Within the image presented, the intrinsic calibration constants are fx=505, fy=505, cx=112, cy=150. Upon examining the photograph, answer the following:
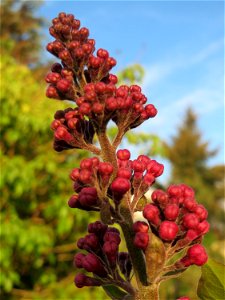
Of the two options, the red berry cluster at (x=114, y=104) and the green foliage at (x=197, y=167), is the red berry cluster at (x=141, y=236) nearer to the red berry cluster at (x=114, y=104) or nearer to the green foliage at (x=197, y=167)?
the red berry cluster at (x=114, y=104)

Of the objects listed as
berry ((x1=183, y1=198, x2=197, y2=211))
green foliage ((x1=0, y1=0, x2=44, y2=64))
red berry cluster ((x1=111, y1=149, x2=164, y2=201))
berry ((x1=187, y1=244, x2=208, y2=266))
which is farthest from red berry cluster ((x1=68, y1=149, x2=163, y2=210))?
green foliage ((x1=0, y1=0, x2=44, y2=64))

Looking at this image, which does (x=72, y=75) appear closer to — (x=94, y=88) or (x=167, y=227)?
(x=94, y=88)

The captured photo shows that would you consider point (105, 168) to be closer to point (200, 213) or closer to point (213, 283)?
point (200, 213)

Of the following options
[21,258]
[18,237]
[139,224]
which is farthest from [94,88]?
[21,258]


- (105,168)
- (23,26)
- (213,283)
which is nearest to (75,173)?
(105,168)

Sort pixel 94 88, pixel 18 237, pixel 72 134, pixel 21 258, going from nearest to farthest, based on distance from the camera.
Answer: pixel 94 88
pixel 72 134
pixel 18 237
pixel 21 258

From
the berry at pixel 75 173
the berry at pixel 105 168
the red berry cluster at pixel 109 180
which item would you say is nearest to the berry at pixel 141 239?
the red berry cluster at pixel 109 180
